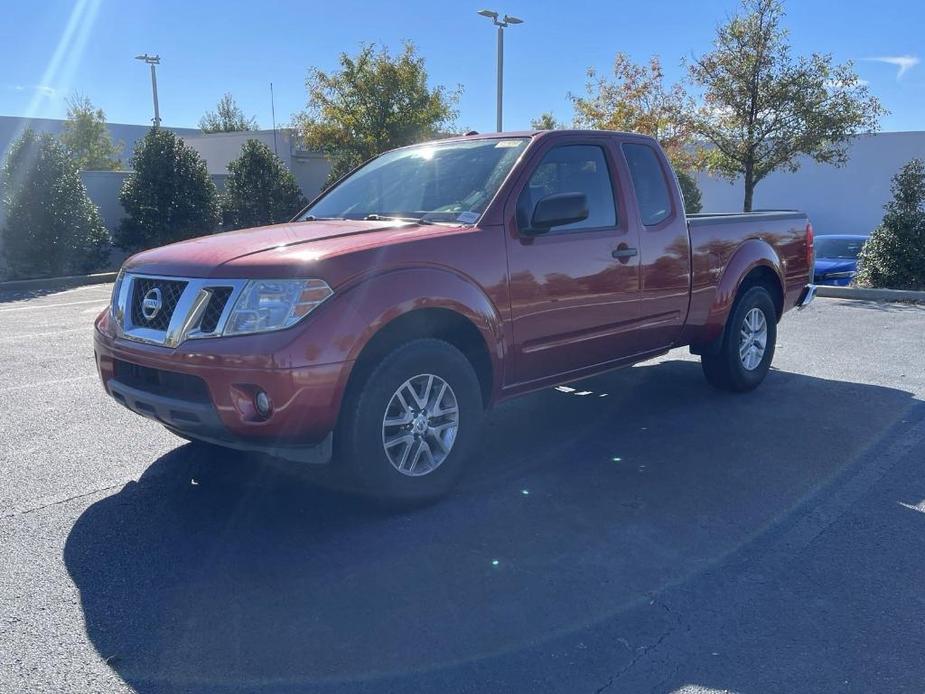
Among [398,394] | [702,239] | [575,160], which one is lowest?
[398,394]

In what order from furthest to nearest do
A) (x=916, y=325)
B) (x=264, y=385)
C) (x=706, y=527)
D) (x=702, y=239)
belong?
(x=916, y=325) < (x=702, y=239) < (x=706, y=527) < (x=264, y=385)

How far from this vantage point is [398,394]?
403 cm

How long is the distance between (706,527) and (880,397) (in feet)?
11.2

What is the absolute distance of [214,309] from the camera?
3.77 metres

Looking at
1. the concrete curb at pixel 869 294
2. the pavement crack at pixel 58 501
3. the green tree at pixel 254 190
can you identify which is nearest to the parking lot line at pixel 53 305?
the green tree at pixel 254 190

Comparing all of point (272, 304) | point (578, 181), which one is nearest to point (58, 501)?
point (272, 304)

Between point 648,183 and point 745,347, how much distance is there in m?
1.84

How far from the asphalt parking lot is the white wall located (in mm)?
22011

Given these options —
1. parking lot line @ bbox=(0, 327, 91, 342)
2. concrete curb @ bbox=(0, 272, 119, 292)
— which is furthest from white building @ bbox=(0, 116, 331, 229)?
parking lot line @ bbox=(0, 327, 91, 342)

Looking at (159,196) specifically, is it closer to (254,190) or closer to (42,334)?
(254,190)

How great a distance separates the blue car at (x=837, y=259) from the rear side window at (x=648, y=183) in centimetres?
1046

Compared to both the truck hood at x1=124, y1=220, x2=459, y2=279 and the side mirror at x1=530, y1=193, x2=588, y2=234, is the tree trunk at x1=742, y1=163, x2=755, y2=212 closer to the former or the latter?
the side mirror at x1=530, y1=193, x2=588, y2=234

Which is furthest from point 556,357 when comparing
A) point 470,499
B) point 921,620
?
point 921,620

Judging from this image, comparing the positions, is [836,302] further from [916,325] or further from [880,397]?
[880,397]
